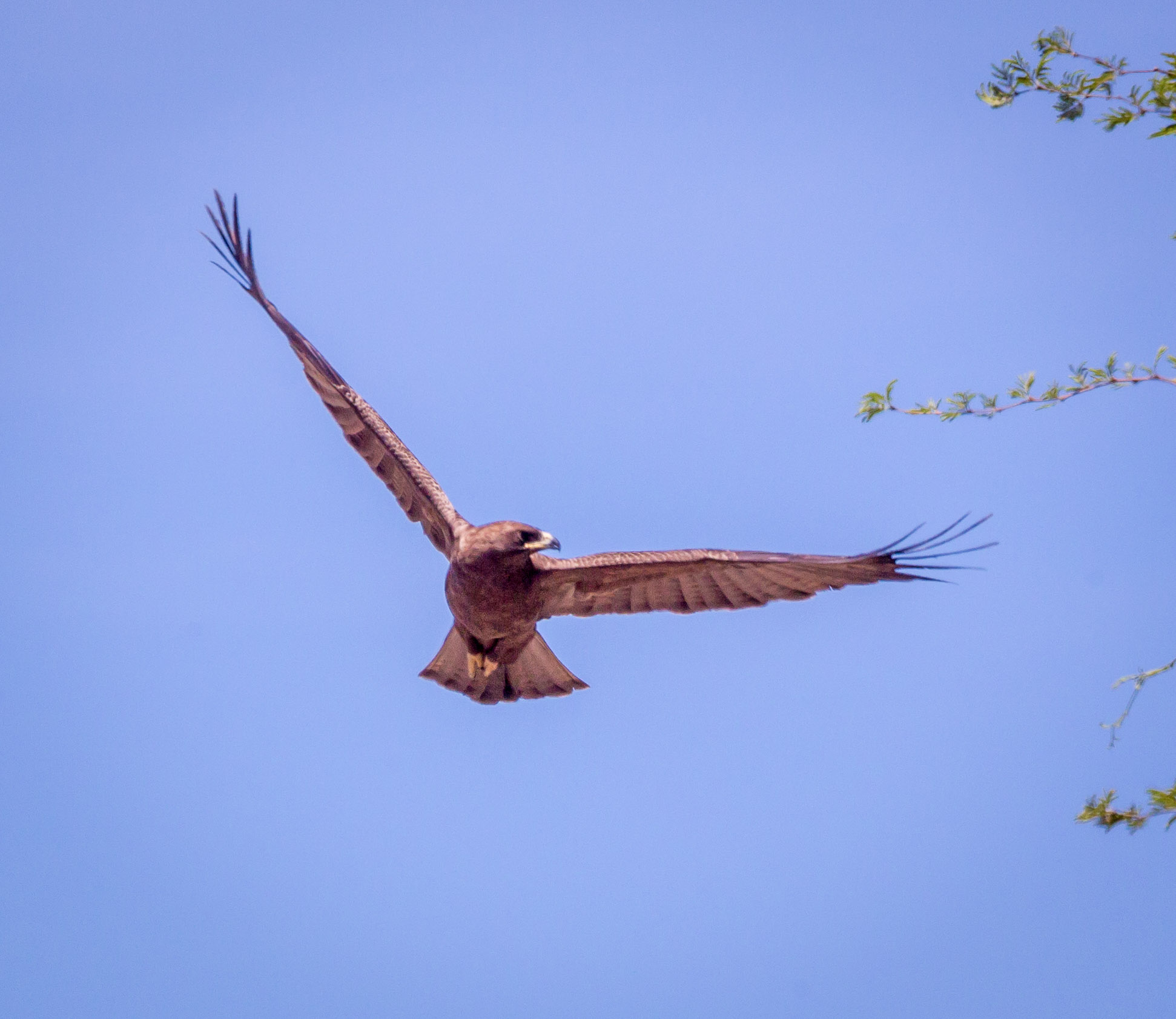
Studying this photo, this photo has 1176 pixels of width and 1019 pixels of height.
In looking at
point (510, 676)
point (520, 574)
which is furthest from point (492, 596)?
point (510, 676)

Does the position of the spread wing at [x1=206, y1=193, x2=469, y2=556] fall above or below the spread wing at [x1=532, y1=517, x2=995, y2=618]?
above

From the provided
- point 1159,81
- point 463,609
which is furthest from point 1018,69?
point 463,609

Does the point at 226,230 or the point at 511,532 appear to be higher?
the point at 226,230

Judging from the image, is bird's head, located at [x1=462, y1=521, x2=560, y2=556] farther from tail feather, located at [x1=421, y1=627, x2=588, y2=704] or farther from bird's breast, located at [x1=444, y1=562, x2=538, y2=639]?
tail feather, located at [x1=421, y1=627, x2=588, y2=704]

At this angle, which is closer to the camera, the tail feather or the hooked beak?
the hooked beak

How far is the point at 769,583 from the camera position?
6.97 m

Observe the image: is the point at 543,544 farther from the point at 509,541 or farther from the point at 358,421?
the point at 358,421

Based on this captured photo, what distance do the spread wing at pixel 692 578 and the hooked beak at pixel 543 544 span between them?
0.61 ft

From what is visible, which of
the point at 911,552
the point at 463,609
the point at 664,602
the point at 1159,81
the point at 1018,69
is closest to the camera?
the point at 1159,81

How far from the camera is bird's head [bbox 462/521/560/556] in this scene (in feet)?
21.2

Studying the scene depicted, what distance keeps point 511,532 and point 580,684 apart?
1604 millimetres

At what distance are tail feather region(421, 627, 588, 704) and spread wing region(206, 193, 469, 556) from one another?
30.1 inches

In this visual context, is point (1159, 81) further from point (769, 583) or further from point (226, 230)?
point (226, 230)

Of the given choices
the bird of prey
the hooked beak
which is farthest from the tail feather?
the hooked beak
